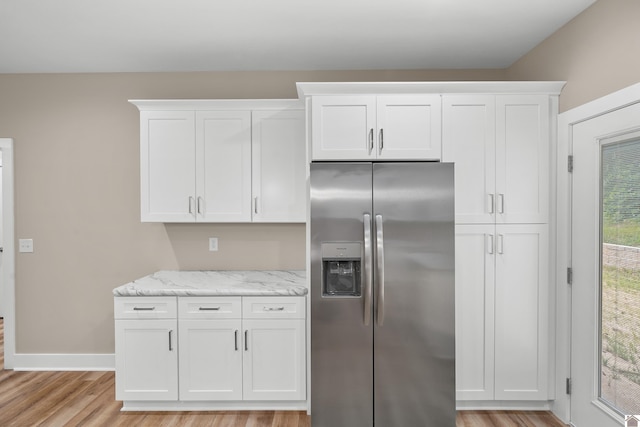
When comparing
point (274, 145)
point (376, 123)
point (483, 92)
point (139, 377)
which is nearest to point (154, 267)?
point (139, 377)

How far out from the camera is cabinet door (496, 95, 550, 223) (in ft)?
8.98

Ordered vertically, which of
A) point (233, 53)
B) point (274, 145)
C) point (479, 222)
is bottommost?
point (479, 222)

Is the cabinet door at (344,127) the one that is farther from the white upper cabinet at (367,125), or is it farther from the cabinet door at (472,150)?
the cabinet door at (472,150)

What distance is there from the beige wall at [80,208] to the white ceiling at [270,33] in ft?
0.68

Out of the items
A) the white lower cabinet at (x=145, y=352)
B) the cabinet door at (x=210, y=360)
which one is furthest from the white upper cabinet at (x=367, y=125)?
the white lower cabinet at (x=145, y=352)

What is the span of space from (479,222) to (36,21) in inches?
130

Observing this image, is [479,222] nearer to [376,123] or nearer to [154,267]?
[376,123]

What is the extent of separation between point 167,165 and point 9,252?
1.80 meters

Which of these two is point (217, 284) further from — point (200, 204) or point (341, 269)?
point (341, 269)

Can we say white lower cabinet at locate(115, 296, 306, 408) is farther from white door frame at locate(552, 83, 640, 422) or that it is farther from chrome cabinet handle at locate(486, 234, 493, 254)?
white door frame at locate(552, 83, 640, 422)

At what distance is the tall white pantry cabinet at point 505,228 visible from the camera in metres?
2.74

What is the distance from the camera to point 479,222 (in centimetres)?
276

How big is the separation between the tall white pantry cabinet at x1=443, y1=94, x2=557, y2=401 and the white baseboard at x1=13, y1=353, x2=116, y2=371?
10.2 feet

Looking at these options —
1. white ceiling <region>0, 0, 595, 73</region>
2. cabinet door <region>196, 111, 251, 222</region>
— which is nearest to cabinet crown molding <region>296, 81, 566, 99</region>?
white ceiling <region>0, 0, 595, 73</region>
